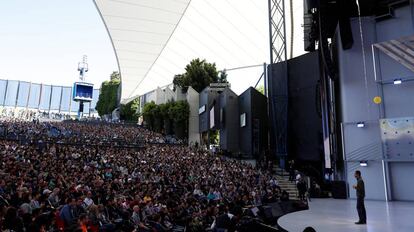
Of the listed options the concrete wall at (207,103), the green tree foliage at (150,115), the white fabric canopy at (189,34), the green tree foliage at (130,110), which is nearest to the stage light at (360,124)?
the concrete wall at (207,103)

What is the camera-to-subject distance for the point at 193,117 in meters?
37.1

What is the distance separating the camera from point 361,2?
13.6 m

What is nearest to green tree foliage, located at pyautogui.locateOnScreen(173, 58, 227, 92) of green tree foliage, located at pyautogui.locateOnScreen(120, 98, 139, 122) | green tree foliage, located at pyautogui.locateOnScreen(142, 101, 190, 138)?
green tree foliage, located at pyautogui.locateOnScreen(142, 101, 190, 138)

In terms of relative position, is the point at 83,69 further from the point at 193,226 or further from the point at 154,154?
the point at 193,226

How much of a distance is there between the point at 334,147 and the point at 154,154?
10872 millimetres

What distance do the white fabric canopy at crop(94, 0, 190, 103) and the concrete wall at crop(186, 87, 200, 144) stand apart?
13.6m

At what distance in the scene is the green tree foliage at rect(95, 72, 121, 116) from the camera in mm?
71188

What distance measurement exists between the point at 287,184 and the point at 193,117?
67.0 feet

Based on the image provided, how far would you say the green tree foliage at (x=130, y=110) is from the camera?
58997mm

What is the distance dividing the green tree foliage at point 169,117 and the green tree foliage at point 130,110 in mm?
14285

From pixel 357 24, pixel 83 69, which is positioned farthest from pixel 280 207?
pixel 83 69

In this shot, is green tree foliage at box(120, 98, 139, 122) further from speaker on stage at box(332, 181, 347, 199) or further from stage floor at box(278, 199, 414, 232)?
stage floor at box(278, 199, 414, 232)

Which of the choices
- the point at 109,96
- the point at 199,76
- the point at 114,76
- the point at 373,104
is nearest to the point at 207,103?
the point at 199,76

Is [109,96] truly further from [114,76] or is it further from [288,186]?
[288,186]
